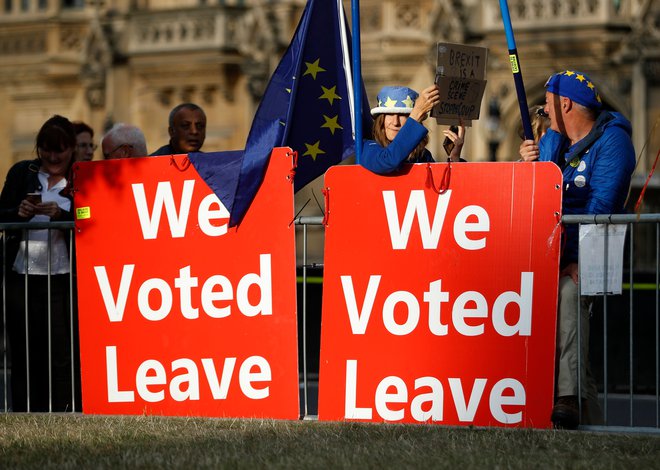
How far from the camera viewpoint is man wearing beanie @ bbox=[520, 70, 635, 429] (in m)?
8.34

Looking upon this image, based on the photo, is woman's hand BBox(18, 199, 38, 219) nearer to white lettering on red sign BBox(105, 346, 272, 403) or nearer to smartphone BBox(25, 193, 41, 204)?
smartphone BBox(25, 193, 41, 204)

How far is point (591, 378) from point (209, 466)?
243cm

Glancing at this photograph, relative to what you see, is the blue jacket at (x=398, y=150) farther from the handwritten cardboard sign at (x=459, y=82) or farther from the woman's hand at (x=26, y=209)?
the woman's hand at (x=26, y=209)

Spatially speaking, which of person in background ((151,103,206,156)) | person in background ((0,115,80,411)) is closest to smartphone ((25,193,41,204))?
person in background ((0,115,80,411))

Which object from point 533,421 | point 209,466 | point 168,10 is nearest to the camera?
point 209,466

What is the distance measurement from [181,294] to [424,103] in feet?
5.56

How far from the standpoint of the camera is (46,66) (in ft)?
111

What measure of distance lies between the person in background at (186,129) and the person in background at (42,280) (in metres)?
0.80

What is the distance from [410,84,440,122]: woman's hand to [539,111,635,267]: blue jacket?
79 cm

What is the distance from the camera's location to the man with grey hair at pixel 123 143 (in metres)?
10.4

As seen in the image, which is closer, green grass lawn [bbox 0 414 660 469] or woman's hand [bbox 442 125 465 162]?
green grass lawn [bbox 0 414 660 469]

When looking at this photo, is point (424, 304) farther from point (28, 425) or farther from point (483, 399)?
point (28, 425)

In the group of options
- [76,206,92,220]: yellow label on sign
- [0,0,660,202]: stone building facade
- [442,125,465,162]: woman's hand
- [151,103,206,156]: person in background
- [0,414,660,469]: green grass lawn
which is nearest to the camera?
[0,414,660,469]: green grass lawn

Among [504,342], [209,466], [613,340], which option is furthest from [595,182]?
[613,340]
